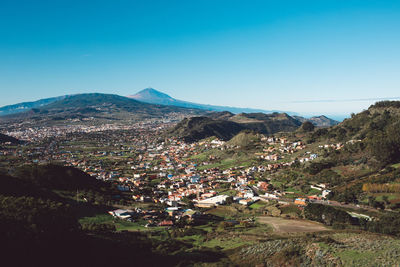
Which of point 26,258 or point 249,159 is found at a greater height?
point 26,258

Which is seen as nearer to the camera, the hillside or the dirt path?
the dirt path

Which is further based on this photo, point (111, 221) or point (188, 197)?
point (188, 197)

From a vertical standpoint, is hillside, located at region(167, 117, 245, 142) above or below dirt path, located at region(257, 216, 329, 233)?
above

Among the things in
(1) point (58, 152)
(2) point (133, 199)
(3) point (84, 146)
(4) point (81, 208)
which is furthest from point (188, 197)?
(3) point (84, 146)

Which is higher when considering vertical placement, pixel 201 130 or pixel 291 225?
pixel 201 130

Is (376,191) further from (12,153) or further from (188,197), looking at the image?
(12,153)

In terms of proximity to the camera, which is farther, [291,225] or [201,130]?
[201,130]

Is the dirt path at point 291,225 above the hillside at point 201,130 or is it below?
below

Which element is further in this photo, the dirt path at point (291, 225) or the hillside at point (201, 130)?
the hillside at point (201, 130)
